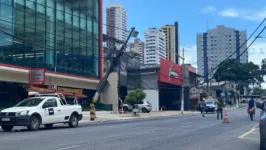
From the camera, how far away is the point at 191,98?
223 feet

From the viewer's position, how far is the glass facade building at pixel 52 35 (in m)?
32.8

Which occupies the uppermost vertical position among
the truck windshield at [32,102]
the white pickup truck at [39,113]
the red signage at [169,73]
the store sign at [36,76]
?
the red signage at [169,73]

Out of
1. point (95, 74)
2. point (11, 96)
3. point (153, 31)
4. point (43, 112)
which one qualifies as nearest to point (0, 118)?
point (43, 112)

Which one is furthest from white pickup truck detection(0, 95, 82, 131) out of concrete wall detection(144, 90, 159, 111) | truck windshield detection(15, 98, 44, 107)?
concrete wall detection(144, 90, 159, 111)

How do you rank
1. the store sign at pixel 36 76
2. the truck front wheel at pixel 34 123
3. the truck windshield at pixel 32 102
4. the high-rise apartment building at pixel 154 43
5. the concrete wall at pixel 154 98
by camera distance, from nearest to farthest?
the truck front wheel at pixel 34 123, the truck windshield at pixel 32 102, the store sign at pixel 36 76, the concrete wall at pixel 154 98, the high-rise apartment building at pixel 154 43

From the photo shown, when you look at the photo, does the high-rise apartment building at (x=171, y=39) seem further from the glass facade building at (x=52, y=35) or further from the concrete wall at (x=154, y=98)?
the glass facade building at (x=52, y=35)

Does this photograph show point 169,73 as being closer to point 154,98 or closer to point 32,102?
point 154,98

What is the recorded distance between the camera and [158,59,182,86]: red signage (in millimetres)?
54094

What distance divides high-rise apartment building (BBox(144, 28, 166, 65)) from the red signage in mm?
3301

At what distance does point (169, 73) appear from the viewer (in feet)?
186

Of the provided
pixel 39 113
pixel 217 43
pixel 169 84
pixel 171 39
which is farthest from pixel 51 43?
pixel 217 43

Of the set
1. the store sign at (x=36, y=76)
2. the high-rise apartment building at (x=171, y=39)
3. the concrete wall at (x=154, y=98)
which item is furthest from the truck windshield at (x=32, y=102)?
the high-rise apartment building at (x=171, y=39)

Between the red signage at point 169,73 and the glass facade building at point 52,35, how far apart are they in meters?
11.5

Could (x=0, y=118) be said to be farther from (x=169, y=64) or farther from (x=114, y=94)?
(x=169, y=64)
